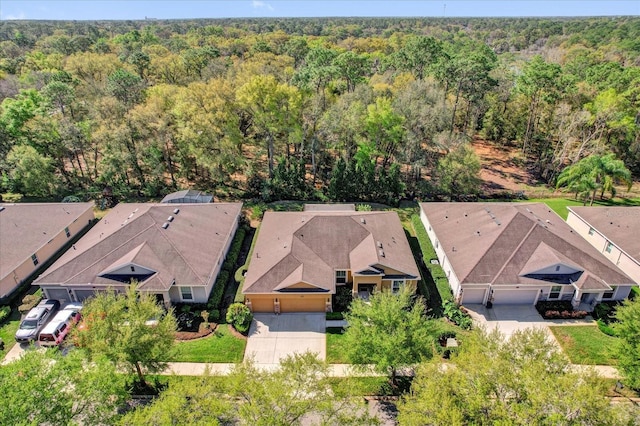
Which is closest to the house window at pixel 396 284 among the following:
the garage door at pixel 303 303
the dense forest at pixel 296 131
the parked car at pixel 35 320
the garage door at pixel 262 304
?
the garage door at pixel 303 303

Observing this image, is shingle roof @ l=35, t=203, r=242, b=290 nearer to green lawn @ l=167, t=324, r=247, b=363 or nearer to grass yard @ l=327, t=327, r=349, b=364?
green lawn @ l=167, t=324, r=247, b=363

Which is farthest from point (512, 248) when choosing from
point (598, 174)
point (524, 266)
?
point (598, 174)

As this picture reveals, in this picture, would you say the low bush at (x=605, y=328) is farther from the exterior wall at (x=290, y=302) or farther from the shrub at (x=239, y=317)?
the shrub at (x=239, y=317)

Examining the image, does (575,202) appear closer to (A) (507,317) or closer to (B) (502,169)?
(B) (502,169)

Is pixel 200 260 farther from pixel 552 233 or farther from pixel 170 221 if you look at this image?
pixel 552 233

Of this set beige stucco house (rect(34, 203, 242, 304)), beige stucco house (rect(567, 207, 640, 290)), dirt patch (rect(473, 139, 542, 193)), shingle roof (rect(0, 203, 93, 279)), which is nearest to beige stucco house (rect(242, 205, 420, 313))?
beige stucco house (rect(34, 203, 242, 304))
